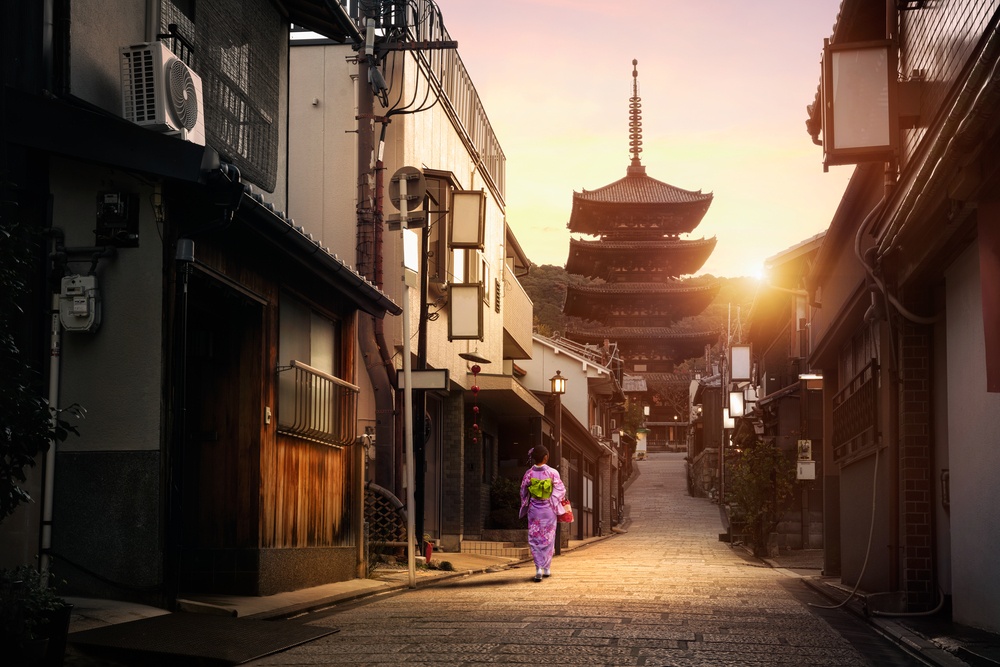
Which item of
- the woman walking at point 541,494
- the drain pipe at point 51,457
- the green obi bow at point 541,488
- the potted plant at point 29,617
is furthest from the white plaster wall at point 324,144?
the potted plant at point 29,617

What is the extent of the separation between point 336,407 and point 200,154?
5495 mm

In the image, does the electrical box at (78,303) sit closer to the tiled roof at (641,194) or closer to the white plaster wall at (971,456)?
the white plaster wall at (971,456)

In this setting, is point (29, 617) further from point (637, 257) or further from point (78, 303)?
point (637, 257)

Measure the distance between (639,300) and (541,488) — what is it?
57.3 meters

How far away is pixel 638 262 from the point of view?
72.3 metres

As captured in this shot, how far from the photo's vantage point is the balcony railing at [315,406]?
1163 centimetres

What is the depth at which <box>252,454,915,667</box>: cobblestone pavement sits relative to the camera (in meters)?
7.05

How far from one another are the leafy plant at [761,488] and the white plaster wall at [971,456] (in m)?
19.2

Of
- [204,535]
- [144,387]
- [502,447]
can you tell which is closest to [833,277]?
[204,535]

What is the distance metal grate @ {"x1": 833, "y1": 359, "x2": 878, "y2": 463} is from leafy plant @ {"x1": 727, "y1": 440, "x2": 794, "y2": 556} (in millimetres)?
9937

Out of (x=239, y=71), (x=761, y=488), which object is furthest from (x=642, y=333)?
(x=239, y=71)

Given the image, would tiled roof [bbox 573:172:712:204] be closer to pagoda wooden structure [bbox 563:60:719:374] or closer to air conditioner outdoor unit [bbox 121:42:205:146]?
pagoda wooden structure [bbox 563:60:719:374]

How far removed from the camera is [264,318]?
11.1m

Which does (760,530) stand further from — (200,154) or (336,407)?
(200,154)
